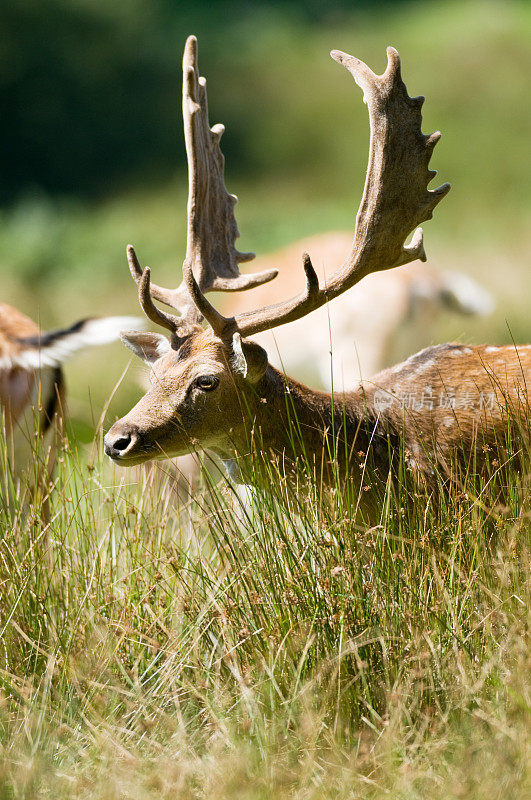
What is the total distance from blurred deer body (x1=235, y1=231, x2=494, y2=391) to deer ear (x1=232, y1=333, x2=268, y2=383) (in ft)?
11.4

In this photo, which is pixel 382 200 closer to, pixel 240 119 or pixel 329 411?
pixel 329 411

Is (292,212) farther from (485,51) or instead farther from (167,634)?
(167,634)

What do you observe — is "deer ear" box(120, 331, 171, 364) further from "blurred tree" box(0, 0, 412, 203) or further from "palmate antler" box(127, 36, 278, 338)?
"blurred tree" box(0, 0, 412, 203)

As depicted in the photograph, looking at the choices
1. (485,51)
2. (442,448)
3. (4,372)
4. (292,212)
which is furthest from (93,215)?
(442,448)

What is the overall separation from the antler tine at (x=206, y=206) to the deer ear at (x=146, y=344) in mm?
426

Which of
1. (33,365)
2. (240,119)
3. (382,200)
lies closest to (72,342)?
(33,365)

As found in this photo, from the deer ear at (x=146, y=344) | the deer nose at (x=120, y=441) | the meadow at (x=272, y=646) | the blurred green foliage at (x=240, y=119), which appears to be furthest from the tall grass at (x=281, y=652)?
the blurred green foliage at (x=240, y=119)

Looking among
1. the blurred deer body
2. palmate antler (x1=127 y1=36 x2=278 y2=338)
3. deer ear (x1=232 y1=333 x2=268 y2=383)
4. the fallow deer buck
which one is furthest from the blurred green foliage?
deer ear (x1=232 y1=333 x2=268 y2=383)

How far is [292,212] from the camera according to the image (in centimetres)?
1969

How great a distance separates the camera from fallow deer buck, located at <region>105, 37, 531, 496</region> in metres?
4.00

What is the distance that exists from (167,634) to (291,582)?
44 cm

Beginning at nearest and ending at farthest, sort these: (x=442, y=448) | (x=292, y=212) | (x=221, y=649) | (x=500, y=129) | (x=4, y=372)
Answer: (x=221, y=649), (x=442, y=448), (x=4, y=372), (x=292, y=212), (x=500, y=129)

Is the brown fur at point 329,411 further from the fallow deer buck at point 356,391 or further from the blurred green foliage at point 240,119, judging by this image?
the blurred green foliage at point 240,119

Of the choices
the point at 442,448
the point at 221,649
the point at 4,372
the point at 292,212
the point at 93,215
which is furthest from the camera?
the point at 93,215
